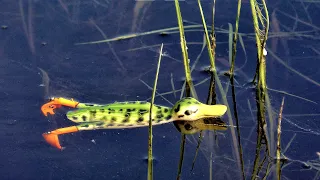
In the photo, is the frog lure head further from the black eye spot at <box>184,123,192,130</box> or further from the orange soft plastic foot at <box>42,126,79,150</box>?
the orange soft plastic foot at <box>42,126,79,150</box>

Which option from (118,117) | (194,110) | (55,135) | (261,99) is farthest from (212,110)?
(55,135)

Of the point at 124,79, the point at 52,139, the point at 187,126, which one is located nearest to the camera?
the point at 52,139

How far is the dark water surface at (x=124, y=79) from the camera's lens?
264 centimetres

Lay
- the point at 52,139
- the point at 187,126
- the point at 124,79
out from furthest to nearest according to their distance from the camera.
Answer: the point at 124,79, the point at 187,126, the point at 52,139

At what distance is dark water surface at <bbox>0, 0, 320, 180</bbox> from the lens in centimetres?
264

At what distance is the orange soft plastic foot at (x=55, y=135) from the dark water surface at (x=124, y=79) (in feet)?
0.09

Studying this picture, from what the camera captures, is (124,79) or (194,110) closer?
(194,110)

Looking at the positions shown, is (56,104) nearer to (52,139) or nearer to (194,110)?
(52,139)

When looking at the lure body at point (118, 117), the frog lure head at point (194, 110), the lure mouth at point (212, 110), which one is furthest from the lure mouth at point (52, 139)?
the lure mouth at point (212, 110)

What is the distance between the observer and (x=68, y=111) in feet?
9.49

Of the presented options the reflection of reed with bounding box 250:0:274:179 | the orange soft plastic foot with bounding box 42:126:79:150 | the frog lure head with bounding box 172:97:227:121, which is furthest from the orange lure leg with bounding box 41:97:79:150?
the reflection of reed with bounding box 250:0:274:179

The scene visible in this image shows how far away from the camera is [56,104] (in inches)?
115

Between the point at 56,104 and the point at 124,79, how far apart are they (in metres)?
0.39

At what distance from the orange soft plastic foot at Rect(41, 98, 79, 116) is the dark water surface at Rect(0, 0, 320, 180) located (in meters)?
0.04
